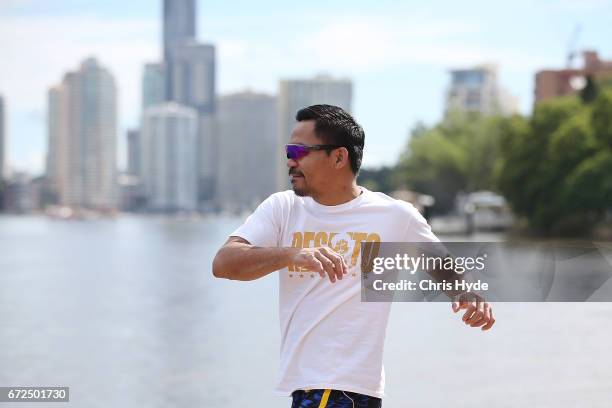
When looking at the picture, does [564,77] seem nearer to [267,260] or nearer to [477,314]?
[477,314]

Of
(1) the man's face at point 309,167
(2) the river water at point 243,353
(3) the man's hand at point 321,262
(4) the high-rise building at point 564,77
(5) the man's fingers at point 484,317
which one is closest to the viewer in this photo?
(3) the man's hand at point 321,262

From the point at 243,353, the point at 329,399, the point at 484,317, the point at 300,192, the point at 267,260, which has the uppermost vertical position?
the point at 300,192

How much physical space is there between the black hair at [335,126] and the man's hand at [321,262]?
21.1 inches

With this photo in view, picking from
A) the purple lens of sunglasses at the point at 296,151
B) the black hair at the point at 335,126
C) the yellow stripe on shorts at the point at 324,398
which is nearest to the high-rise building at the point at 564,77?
the black hair at the point at 335,126

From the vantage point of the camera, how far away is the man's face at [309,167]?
3.69 m

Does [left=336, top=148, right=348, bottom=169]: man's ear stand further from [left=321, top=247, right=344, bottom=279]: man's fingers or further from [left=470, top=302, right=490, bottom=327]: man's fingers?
[left=470, top=302, right=490, bottom=327]: man's fingers

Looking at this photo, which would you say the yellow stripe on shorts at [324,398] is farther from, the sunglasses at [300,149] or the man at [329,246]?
the sunglasses at [300,149]

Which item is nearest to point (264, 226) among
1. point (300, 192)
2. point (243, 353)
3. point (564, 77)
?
point (300, 192)

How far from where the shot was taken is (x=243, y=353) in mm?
14891

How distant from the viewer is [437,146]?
338 ft

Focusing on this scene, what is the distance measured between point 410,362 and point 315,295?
33.1 feet

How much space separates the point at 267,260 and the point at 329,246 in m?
0.29

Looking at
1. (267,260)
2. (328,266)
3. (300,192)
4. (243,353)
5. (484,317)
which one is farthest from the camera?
Answer: (243,353)

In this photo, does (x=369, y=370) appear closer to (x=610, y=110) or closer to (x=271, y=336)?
(x=271, y=336)
